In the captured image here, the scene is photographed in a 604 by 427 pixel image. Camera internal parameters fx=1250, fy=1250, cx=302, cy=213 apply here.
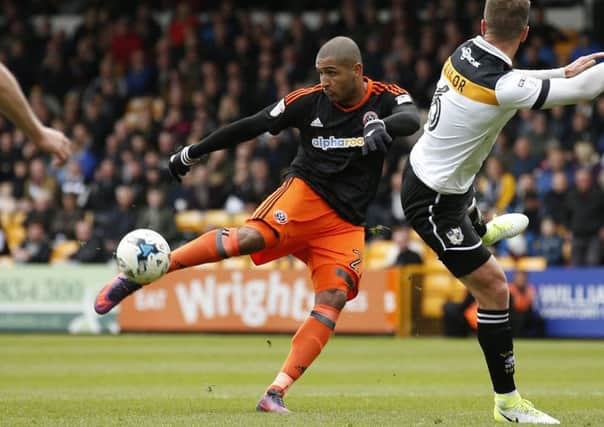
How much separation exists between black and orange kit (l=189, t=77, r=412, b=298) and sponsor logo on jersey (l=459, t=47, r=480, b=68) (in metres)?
1.12

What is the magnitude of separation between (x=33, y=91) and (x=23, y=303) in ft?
22.7

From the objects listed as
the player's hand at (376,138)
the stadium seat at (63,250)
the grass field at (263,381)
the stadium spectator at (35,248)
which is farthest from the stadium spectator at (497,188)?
the player's hand at (376,138)

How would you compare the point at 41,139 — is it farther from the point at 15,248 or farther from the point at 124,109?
the point at 124,109

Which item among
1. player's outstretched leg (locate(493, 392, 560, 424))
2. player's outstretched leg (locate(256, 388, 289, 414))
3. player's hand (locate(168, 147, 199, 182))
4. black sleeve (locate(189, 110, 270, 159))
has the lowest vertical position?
player's outstretched leg (locate(256, 388, 289, 414))

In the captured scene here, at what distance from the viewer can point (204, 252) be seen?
869cm

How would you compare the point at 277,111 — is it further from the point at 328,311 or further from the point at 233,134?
the point at 328,311

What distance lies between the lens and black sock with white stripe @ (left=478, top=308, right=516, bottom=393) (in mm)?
7918

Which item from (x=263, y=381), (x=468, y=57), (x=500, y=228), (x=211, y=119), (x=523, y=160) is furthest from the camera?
(x=211, y=119)

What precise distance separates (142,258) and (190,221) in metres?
13.5

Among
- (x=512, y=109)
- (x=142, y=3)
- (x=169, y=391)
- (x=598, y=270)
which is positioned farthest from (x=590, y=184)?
(x=142, y=3)

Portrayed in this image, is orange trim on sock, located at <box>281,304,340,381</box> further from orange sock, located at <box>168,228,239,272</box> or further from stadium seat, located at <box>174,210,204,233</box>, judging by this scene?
stadium seat, located at <box>174,210,204,233</box>

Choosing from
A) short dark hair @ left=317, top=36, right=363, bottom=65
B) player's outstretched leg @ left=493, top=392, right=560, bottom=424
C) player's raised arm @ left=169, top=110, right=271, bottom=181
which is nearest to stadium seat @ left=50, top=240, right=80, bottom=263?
player's raised arm @ left=169, top=110, right=271, bottom=181

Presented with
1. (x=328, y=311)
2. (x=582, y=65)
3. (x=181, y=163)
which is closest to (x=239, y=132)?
(x=181, y=163)

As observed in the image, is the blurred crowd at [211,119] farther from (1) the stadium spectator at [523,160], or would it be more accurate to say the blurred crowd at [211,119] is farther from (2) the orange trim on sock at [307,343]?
(2) the orange trim on sock at [307,343]
